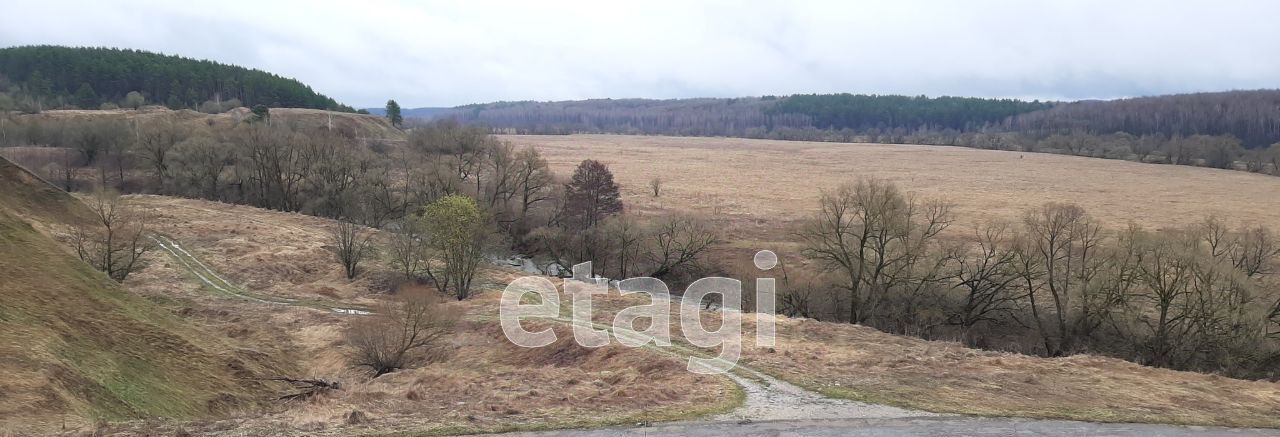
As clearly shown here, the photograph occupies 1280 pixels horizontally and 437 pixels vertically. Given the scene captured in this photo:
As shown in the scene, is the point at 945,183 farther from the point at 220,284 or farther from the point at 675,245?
the point at 220,284

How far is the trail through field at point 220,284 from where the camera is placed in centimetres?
3447

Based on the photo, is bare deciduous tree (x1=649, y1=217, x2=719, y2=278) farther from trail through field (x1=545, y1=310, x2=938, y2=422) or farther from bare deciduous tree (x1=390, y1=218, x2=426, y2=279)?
trail through field (x1=545, y1=310, x2=938, y2=422)

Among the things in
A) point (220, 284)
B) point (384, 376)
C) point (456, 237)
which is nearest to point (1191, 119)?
point (456, 237)

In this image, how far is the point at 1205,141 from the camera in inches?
4412

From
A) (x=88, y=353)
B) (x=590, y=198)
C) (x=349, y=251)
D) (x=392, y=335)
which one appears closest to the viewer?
(x=88, y=353)

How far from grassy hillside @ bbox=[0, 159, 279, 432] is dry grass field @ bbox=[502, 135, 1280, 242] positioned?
41538 millimetres

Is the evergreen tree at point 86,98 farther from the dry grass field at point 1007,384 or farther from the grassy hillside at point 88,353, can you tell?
the dry grass field at point 1007,384

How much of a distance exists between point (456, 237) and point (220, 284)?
13376mm

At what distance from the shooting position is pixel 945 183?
287ft

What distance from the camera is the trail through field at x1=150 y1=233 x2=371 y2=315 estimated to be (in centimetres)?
3447

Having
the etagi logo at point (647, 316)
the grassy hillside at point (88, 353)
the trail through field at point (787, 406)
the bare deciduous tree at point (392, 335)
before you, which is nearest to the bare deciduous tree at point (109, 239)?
the grassy hillside at point (88, 353)

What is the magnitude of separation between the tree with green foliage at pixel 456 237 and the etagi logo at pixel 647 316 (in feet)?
8.68

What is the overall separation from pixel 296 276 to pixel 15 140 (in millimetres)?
62065

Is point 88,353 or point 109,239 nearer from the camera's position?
point 88,353
